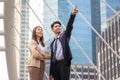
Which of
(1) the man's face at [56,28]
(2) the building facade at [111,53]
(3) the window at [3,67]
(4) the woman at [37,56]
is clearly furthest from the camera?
(2) the building facade at [111,53]

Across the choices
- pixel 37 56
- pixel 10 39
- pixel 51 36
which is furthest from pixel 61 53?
pixel 10 39

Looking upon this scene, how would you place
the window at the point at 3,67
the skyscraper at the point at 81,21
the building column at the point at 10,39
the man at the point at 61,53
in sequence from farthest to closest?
the skyscraper at the point at 81,21 → the window at the point at 3,67 → the building column at the point at 10,39 → the man at the point at 61,53

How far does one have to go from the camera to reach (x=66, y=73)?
14.5ft

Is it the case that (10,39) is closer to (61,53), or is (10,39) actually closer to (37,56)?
(37,56)

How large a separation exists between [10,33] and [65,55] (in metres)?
2.31

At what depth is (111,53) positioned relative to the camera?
69.0 metres

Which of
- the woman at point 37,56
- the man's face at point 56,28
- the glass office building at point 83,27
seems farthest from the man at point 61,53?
the glass office building at point 83,27

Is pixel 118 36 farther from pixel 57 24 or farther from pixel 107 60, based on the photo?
pixel 57 24

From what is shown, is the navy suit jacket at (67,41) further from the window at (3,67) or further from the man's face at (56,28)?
the window at (3,67)

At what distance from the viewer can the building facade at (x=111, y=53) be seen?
6788 centimetres

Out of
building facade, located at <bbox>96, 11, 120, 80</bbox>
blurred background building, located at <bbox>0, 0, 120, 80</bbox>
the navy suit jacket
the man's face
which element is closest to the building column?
blurred background building, located at <bbox>0, 0, 120, 80</bbox>

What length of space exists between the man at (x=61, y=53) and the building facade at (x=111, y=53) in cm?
6163

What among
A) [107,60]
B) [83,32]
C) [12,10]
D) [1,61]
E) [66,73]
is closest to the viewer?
[66,73]

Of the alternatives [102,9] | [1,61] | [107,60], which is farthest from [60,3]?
[1,61]
